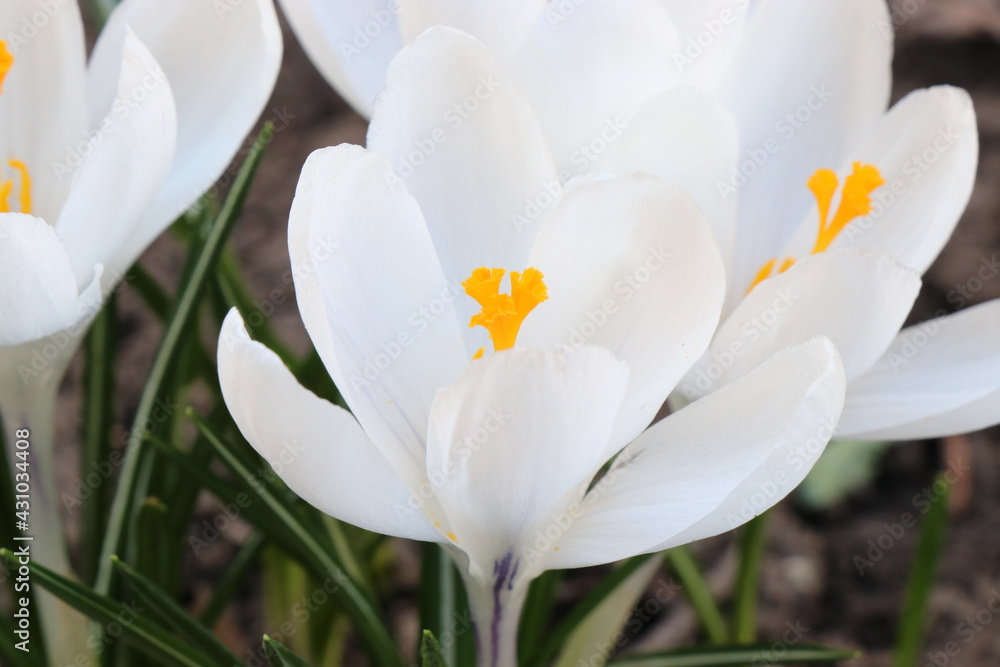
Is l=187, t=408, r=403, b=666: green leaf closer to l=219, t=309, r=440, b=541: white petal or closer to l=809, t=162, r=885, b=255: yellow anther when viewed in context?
l=219, t=309, r=440, b=541: white petal

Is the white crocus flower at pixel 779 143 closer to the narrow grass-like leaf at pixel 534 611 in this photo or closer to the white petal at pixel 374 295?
the white petal at pixel 374 295

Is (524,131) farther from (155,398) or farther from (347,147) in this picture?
(155,398)

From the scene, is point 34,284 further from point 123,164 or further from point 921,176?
point 921,176

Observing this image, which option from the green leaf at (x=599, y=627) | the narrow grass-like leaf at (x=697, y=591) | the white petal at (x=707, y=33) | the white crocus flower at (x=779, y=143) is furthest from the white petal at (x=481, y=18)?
the narrow grass-like leaf at (x=697, y=591)

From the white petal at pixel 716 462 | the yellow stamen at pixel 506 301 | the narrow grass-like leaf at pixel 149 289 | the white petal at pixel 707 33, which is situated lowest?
the white petal at pixel 716 462

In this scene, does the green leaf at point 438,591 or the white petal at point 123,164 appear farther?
the green leaf at point 438,591

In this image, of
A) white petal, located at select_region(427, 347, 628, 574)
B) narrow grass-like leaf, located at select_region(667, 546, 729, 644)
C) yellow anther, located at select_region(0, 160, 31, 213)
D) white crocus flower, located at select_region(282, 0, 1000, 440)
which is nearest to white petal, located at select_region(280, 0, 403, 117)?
white crocus flower, located at select_region(282, 0, 1000, 440)
